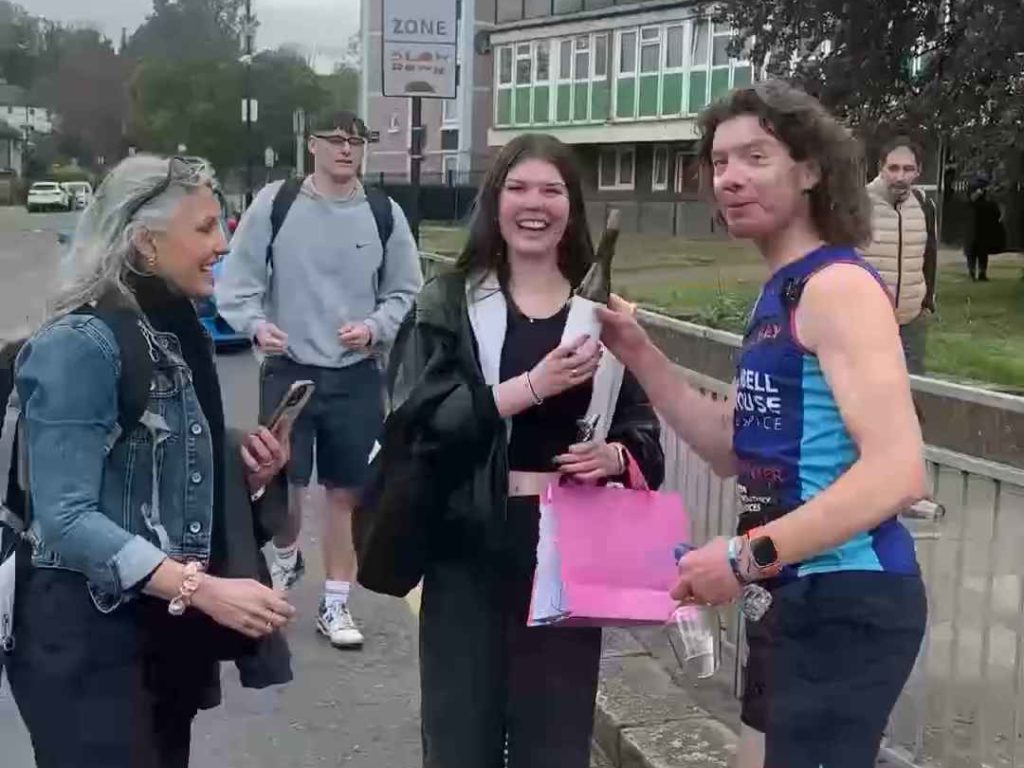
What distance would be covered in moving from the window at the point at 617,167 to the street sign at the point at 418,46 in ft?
97.4

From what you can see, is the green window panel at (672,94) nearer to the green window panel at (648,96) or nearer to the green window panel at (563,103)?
the green window panel at (648,96)

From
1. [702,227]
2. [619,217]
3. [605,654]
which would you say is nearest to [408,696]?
[605,654]

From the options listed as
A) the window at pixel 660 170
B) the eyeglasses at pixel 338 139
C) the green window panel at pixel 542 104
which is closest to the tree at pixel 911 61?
the eyeglasses at pixel 338 139

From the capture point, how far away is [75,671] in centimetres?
253

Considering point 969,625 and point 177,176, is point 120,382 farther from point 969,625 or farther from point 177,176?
point 969,625

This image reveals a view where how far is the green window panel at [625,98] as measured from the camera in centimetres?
4108

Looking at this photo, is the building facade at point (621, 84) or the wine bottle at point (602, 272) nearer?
the wine bottle at point (602, 272)

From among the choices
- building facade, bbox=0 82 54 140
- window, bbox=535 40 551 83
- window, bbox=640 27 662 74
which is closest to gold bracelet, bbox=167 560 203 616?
window, bbox=640 27 662 74

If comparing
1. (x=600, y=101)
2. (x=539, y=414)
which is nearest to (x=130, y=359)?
(x=539, y=414)

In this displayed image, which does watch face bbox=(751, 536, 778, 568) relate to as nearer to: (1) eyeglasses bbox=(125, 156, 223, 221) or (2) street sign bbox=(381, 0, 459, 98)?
(1) eyeglasses bbox=(125, 156, 223, 221)

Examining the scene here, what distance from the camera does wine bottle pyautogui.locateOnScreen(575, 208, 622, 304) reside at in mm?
2891

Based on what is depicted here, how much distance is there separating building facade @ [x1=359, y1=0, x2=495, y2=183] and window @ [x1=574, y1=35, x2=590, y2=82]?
17.0ft

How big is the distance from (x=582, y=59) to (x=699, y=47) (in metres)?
6.25

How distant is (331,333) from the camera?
5621 mm
